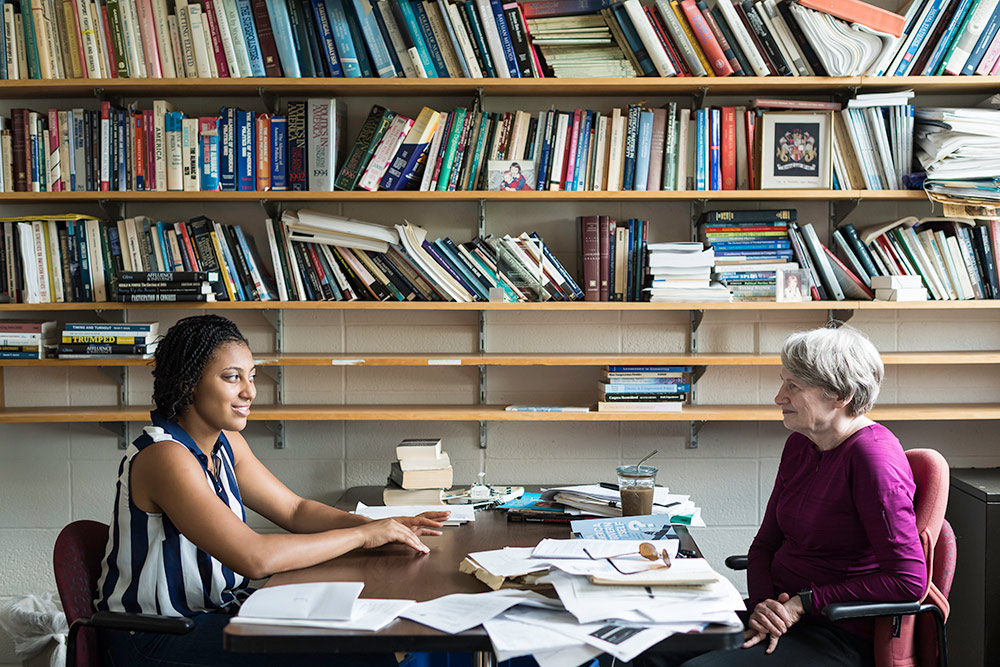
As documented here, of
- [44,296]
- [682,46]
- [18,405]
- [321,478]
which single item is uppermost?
[682,46]

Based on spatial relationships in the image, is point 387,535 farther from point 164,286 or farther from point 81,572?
point 164,286

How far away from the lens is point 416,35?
293 cm

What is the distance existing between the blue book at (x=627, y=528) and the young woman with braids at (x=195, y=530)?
37 centimetres

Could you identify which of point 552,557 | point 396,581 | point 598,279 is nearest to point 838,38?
point 598,279

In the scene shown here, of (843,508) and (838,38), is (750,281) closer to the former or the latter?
(838,38)

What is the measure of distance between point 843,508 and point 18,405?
2800mm

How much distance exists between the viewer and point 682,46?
9.57 feet

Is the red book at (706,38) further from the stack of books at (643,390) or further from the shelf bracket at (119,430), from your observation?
the shelf bracket at (119,430)

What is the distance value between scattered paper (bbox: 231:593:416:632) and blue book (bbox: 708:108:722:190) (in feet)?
6.37

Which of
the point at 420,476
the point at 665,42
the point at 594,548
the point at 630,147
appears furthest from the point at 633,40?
the point at 594,548

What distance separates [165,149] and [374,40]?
0.79 meters

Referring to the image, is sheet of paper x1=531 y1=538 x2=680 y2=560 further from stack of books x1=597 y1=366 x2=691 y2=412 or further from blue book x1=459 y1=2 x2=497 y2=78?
blue book x1=459 y1=2 x2=497 y2=78

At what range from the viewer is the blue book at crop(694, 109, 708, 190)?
297cm

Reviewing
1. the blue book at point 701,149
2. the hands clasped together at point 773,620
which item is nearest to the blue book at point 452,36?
the blue book at point 701,149
